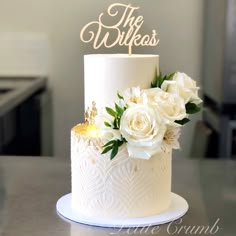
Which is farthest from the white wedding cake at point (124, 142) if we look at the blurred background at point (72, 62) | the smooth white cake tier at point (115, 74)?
the blurred background at point (72, 62)

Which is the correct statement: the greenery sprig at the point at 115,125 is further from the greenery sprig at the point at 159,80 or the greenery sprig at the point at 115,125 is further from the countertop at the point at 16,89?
the countertop at the point at 16,89

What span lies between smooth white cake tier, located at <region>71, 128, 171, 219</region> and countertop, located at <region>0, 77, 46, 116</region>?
966mm

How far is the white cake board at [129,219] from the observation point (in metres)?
0.91

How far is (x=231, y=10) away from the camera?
209 cm

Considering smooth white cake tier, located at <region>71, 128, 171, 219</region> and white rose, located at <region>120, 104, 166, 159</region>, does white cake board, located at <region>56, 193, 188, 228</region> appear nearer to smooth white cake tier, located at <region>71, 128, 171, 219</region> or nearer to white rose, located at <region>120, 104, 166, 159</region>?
smooth white cake tier, located at <region>71, 128, 171, 219</region>

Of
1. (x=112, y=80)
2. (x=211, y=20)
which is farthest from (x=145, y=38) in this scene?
(x=211, y=20)

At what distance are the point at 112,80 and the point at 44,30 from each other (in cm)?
152

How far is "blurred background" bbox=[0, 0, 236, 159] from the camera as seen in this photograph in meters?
2.27

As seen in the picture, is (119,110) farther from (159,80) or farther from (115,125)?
(159,80)

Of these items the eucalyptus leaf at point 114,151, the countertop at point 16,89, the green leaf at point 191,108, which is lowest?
the countertop at point 16,89

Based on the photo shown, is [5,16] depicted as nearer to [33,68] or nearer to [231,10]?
[33,68]

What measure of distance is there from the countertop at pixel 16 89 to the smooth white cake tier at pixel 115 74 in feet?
3.13

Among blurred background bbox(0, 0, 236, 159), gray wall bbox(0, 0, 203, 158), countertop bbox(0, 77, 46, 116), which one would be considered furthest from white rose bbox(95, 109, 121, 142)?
gray wall bbox(0, 0, 203, 158)

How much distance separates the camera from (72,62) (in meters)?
2.41
